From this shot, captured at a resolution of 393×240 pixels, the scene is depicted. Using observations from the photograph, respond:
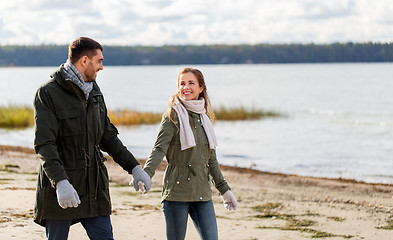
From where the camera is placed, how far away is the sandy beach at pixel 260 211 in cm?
685

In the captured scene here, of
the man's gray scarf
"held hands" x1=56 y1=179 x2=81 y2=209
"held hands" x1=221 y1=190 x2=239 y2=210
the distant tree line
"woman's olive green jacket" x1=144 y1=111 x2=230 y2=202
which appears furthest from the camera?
the distant tree line

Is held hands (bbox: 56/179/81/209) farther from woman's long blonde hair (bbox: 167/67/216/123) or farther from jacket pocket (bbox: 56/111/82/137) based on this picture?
woman's long blonde hair (bbox: 167/67/216/123)

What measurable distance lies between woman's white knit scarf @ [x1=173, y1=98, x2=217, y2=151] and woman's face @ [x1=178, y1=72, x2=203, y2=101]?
4cm

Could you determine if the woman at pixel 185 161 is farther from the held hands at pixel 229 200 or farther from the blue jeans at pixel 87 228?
the blue jeans at pixel 87 228

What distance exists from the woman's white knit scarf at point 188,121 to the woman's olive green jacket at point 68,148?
25.5 inches

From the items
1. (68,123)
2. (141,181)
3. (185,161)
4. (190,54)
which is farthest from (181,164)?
(190,54)

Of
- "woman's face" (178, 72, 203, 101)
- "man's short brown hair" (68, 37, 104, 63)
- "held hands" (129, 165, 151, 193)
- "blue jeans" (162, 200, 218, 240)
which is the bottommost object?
"blue jeans" (162, 200, 218, 240)

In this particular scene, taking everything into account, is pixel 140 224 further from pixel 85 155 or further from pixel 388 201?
pixel 388 201

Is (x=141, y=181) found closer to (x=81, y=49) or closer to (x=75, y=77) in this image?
(x=75, y=77)

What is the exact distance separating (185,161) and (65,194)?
3.51 ft

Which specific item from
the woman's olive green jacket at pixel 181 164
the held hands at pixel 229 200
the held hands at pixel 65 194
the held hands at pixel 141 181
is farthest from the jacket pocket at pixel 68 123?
the held hands at pixel 229 200

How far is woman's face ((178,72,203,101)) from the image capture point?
445 cm

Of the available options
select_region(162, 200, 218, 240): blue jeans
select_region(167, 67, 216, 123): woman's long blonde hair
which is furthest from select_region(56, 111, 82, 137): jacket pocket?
select_region(162, 200, 218, 240): blue jeans

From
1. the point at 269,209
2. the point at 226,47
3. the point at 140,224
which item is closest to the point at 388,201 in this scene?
the point at 269,209
